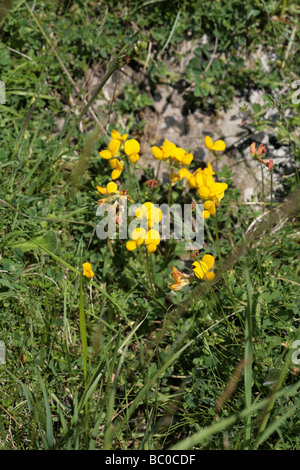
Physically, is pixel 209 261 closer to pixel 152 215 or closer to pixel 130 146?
pixel 152 215

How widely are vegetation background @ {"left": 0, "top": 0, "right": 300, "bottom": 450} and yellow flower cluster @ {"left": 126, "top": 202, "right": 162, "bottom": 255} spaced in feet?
Result: 1.07

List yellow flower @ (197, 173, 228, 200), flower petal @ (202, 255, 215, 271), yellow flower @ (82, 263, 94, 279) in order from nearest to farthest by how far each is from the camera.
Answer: flower petal @ (202, 255, 215, 271), yellow flower @ (197, 173, 228, 200), yellow flower @ (82, 263, 94, 279)

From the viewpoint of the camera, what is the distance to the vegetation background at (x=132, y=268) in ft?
6.94

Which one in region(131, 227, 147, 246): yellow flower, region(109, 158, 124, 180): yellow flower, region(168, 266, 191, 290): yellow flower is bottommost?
region(168, 266, 191, 290): yellow flower

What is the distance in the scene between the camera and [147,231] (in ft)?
8.13

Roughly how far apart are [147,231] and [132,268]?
1.78 feet

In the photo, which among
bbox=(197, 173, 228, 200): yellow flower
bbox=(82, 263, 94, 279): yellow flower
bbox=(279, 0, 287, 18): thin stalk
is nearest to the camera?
bbox=(197, 173, 228, 200): yellow flower

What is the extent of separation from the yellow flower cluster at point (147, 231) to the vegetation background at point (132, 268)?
327 mm

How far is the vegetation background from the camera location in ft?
6.94

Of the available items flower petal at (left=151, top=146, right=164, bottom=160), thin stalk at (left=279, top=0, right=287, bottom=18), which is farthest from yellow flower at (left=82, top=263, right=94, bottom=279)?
thin stalk at (left=279, top=0, right=287, bottom=18)

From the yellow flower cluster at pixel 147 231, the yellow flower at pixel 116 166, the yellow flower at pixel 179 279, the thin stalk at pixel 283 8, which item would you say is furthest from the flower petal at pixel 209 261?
the thin stalk at pixel 283 8

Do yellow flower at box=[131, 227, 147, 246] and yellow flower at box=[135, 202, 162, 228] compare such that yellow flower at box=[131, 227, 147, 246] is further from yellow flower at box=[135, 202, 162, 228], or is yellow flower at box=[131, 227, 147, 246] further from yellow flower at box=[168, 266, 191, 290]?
yellow flower at box=[168, 266, 191, 290]

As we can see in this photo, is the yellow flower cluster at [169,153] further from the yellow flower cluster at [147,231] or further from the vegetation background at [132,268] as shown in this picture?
the yellow flower cluster at [147,231]

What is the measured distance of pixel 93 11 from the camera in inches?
141
